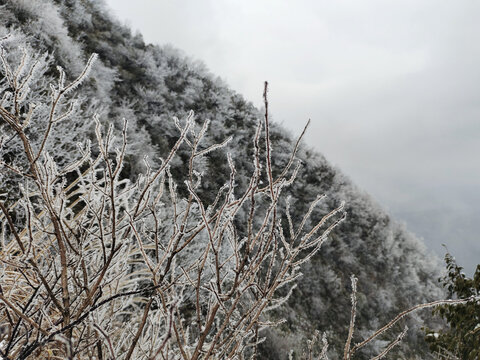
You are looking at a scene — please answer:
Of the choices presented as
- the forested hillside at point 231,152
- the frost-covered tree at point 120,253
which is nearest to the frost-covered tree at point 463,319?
the forested hillside at point 231,152

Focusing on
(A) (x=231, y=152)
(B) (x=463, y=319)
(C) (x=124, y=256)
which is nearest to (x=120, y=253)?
(C) (x=124, y=256)

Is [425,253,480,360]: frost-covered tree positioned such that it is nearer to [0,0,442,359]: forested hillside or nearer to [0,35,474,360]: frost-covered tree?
[0,0,442,359]: forested hillside

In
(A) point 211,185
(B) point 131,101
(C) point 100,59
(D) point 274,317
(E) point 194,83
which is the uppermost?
(E) point 194,83

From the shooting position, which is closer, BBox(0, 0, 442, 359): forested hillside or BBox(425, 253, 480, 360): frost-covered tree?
BBox(425, 253, 480, 360): frost-covered tree

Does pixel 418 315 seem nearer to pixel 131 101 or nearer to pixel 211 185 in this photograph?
pixel 211 185

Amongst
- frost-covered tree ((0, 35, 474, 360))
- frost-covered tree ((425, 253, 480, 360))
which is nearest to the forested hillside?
frost-covered tree ((425, 253, 480, 360))

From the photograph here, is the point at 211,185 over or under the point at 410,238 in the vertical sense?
under

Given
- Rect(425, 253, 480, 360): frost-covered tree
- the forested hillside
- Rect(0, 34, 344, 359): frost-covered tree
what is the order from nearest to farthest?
Rect(0, 34, 344, 359): frost-covered tree < Rect(425, 253, 480, 360): frost-covered tree < the forested hillside

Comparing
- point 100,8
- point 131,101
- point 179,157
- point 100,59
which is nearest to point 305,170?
point 179,157

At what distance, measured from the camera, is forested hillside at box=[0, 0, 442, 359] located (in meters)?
8.66

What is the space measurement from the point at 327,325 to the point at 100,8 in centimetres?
1510

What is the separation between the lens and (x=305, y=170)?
15383 mm

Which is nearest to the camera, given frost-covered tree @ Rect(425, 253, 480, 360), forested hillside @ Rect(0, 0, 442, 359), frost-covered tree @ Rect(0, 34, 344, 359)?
frost-covered tree @ Rect(0, 34, 344, 359)

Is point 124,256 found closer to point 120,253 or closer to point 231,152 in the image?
point 120,253
